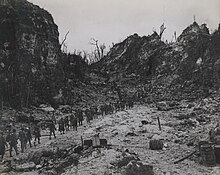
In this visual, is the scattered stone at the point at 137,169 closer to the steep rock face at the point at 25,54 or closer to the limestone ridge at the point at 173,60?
the limestone ridge at the point at 173,60

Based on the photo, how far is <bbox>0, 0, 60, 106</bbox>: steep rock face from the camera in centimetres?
3278

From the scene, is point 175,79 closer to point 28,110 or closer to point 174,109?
point 174,109

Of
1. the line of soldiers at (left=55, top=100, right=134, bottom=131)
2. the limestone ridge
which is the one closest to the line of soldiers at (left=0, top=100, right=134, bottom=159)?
the line of soldiers at (left=55, top=100, right=134, bottom=131)

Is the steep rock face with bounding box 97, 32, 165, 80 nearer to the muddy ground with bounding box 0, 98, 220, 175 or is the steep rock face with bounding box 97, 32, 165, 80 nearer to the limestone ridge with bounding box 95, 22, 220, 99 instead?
the limestone ridge with bounding box 95, 22, 220, 99

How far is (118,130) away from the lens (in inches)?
730

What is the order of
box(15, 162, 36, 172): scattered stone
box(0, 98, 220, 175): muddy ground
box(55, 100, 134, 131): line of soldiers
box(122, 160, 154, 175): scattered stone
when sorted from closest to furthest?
1. box(122, 160, 154, 175): scattered stone
2. box(0, 98, 220, 175): muddy ground
3. box(15, 162, 36, 172): scattered stone
4. box(55, 100, 134, 131): line of soldiers

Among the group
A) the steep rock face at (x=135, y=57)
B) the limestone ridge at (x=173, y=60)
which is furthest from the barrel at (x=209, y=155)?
the steep rock face at (x=135, y=57)

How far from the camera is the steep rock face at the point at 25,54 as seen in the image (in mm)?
32781

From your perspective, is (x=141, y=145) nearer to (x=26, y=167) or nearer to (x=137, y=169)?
(x=137, y=169)

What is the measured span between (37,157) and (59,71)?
24.3m

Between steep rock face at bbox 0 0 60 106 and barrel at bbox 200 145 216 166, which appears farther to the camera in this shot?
steep rock face at bbox 0 0 60 106

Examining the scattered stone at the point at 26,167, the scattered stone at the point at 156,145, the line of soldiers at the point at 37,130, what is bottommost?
the scattered stone at the point at 26,167

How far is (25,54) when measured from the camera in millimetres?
34375

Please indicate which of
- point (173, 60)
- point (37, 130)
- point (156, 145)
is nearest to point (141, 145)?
point (156, 145)
